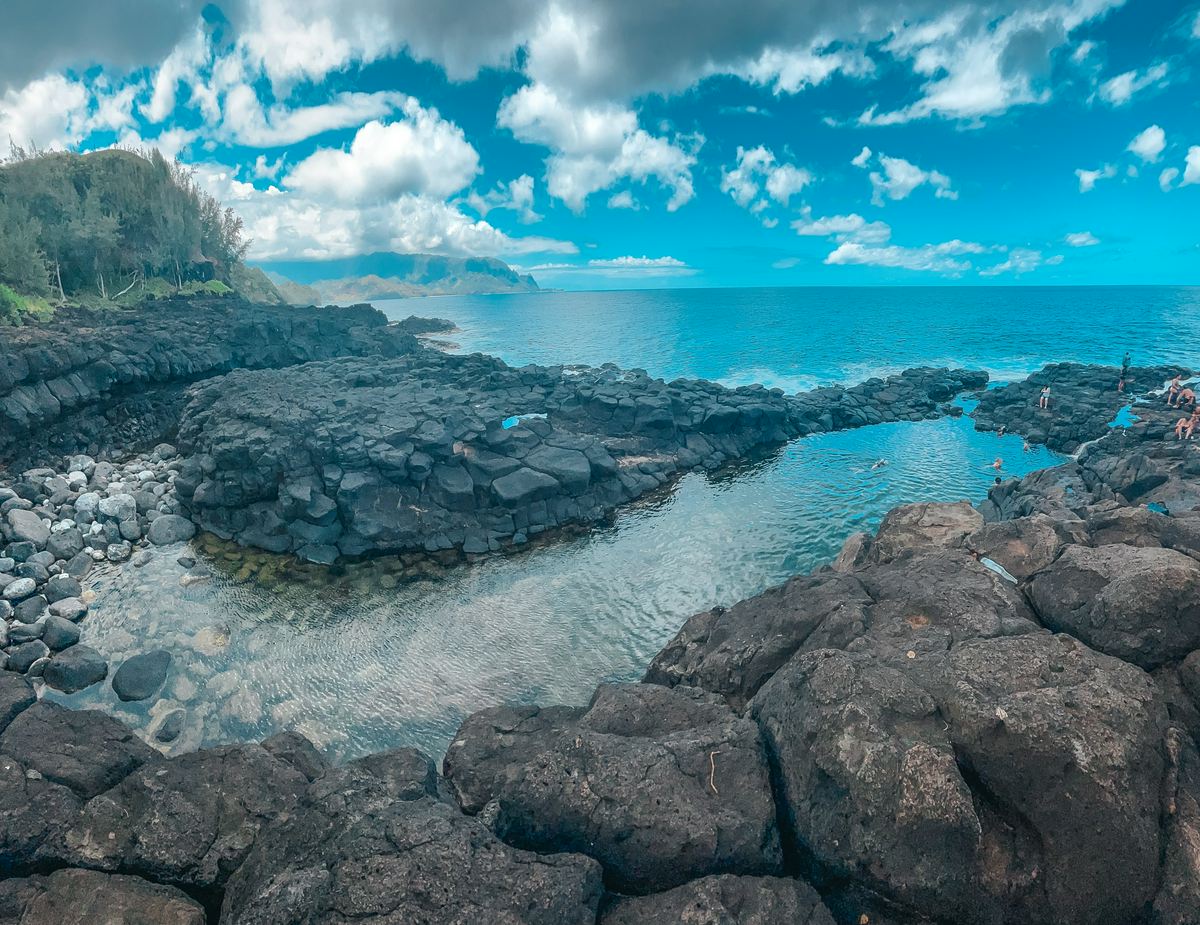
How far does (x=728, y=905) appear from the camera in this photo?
8141 millimetres

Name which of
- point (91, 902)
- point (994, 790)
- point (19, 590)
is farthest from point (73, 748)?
point (19, 590)

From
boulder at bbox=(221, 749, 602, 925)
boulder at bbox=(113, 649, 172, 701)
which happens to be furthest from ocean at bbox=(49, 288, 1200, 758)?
boulder at bbox=(221, 749, 602, 925)

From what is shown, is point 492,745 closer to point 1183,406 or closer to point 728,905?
point 728,905

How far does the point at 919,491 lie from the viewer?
40875 millimetres

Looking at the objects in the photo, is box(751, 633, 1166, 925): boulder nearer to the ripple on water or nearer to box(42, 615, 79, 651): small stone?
the ripple on water

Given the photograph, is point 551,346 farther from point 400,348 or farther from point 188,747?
point 188,747

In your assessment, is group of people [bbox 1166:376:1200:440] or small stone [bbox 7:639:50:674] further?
group of people [bbox 1166:376:1200:440]

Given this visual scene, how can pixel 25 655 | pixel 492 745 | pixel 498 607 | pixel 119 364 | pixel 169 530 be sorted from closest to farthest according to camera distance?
pixel 492 745 → pixel 25 655 → pixel 498 607 → pixel 169 530 → pixel 119 364

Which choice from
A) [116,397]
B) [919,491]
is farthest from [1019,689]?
[116,397]

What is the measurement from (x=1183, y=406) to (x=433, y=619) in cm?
6680

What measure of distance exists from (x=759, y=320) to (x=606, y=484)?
142m

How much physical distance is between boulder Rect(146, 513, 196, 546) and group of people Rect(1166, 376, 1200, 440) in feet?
213

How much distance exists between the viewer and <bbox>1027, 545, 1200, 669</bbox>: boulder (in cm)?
1090

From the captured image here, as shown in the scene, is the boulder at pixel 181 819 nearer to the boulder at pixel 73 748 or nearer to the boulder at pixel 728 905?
the boulder at pixel 73 748
